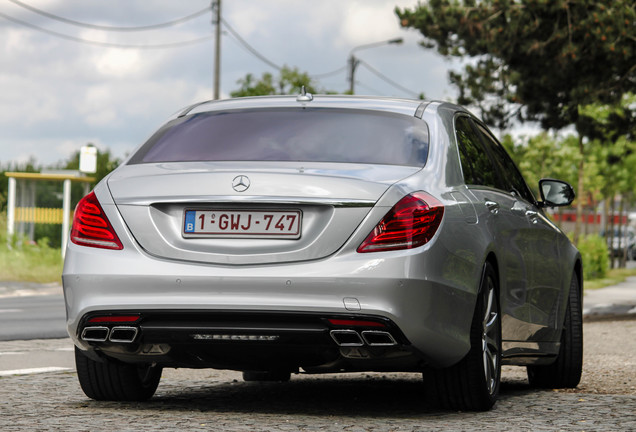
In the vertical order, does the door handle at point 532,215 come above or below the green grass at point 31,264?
above

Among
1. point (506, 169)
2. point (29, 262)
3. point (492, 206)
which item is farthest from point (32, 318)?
point (29, 262)

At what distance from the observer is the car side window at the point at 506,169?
24.7 feet

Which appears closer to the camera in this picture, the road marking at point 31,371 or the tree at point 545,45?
the road marking at point 31,371

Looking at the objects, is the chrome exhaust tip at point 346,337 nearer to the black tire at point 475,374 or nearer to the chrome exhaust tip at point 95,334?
the black tire at point 475,374

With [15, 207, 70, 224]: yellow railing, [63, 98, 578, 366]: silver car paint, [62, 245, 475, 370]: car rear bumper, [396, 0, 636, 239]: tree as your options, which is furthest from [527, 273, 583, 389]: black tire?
[15, 207, 70, 224]: yellow railing

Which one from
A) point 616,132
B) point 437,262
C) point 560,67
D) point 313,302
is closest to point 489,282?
point 437,262

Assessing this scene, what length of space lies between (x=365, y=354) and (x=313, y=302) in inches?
15.9

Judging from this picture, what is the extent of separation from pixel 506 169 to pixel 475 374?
198 cm

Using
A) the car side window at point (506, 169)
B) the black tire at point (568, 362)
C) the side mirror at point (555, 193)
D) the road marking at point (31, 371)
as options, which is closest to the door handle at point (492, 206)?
the car side window at point (506, 169)

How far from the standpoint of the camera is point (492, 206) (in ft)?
22.0

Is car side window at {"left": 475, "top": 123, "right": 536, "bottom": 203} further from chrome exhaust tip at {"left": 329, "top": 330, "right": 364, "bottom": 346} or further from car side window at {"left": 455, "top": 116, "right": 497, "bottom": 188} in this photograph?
chrome exhaust tip at {"left": 329, "top": 330, "right": 364, "bottom": 346}

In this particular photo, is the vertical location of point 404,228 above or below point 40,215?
above

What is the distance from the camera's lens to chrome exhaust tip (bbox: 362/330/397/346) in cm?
560

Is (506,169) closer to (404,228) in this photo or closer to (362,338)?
(404,228)
